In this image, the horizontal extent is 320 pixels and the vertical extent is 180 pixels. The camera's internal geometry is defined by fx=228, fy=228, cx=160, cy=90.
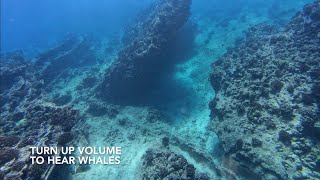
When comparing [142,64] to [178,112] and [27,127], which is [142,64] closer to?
[178,112]

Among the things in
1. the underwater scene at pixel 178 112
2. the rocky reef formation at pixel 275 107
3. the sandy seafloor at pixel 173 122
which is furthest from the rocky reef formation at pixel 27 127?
the rocky reef formation at pixel 275 107

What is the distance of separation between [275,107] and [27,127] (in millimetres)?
14029

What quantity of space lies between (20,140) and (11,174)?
8.65 feet

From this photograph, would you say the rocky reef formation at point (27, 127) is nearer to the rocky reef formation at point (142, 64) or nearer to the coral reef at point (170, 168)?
the coral reef at point (170, 168)

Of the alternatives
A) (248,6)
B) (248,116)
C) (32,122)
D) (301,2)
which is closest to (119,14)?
(248,6)

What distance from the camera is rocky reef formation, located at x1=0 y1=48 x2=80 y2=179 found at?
9.94 m

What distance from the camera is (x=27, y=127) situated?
13516 mm

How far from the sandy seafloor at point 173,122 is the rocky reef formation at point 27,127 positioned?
2921 mm

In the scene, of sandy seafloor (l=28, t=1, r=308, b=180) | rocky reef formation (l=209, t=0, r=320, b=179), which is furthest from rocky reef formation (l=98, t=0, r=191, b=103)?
rocky reef formation (l=209, t=0, r=320, b=179)

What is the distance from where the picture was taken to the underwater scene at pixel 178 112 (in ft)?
35.0

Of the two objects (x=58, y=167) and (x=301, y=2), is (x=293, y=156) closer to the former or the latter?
(x=58, y=167)

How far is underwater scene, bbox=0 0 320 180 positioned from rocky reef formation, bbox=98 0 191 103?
90 mm

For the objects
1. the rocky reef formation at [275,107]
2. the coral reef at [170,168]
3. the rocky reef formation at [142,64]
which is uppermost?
the rocky reef formation at [142,64]

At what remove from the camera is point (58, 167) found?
1078 centimetres
